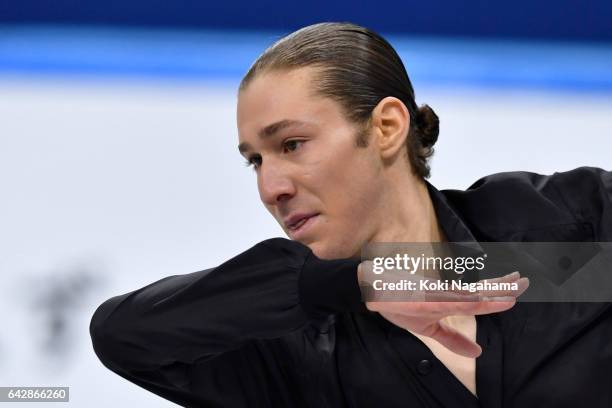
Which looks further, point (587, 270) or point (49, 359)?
point (49, 359)

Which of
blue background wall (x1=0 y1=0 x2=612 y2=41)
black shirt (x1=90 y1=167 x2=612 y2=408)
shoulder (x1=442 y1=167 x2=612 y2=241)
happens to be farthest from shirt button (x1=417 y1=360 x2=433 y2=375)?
blue background wall (x1=0 y1=0 x2=612 y2=41)

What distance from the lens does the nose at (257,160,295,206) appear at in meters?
1.75

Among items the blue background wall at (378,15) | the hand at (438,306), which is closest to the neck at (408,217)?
the hand at (438,306)

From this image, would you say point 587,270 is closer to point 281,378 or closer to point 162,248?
point 281,378

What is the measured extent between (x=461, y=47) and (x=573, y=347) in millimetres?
1873

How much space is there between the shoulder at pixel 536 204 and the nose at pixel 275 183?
0.43 m

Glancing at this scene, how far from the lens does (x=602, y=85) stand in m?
3.15

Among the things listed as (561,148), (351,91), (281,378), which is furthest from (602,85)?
(281,378)

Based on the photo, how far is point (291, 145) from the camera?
5.82 feet

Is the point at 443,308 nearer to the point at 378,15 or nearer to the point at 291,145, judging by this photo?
the point at 291,145

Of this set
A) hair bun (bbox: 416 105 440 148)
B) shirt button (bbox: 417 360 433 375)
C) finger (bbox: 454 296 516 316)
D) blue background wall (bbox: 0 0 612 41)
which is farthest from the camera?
blue background wall (bbox: 0 0 612 41)

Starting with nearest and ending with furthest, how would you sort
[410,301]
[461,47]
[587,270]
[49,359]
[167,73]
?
[410,301] < [587,270] < [49,359] < [167,73] < [461,47]

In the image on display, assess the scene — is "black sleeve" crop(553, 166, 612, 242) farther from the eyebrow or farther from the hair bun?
the eyebrow

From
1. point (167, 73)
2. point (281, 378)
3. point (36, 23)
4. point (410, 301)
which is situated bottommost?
point (281, 378)
